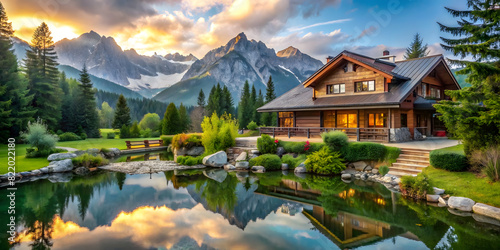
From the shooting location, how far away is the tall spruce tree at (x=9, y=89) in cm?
2445

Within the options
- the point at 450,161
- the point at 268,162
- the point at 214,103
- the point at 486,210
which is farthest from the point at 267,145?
the point at 214,103

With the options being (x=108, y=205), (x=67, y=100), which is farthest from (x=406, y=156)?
(x=67, y=100)

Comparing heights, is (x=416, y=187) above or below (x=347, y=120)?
below

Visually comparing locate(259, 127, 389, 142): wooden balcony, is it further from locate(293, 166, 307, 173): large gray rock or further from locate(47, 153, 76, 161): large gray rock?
locate(47, 153, 76, 161): large gray rock

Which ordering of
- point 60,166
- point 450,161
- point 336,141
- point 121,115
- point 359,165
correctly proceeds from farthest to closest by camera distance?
point 121,115 < point 60,166 < point 336,141 < point 359,165 < point 450,161

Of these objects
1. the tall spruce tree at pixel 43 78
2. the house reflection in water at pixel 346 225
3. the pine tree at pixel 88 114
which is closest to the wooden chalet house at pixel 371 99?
the house reflection in water at pixel 346 225

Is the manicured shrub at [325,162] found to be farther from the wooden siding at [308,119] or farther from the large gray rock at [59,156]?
the large gray rock at [59,156]

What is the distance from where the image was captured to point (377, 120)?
1988 centimetres

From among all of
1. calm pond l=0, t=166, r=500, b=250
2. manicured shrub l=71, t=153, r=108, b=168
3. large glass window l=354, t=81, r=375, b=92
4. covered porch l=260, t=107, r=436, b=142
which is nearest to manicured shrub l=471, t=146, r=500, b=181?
calm pond l=0, t=166, r=500, b=250

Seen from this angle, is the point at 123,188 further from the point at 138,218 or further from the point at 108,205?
the point at 138,218

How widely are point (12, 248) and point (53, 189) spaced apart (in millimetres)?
6288

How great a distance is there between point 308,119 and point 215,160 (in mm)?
9828

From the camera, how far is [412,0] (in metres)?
20.6

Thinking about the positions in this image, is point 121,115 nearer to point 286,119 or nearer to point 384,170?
point 286,119
